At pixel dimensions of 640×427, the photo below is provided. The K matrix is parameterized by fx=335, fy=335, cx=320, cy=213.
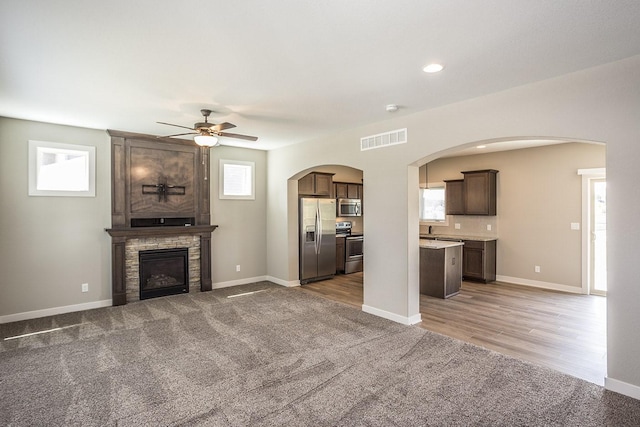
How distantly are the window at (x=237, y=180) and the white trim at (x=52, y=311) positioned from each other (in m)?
2.67

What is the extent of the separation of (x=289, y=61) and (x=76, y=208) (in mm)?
4352

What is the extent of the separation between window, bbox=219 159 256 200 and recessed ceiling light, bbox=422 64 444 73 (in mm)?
4614

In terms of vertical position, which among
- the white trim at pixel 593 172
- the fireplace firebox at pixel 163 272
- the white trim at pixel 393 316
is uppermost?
the white trim at pixel 593 172

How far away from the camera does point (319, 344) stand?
380cm

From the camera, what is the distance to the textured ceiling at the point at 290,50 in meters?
2.13

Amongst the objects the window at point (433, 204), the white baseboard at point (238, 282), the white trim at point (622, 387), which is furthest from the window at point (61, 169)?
the window at point (433, 204)

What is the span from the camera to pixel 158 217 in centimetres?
589

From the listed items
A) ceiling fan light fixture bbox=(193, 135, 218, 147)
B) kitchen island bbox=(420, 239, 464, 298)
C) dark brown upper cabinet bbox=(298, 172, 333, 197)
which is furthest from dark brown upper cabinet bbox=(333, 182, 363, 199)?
ceiling fan light fixture bbox=(193, 135, 218, 147)

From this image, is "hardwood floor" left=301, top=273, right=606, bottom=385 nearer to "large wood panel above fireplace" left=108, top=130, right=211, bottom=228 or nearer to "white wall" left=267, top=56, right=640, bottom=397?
"white wall" left=267, top=56, right=640, bottom=397

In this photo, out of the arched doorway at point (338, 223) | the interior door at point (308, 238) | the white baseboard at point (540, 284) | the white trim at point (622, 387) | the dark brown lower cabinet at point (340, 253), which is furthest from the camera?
the dark brown lower cabinet at point (340, 253)

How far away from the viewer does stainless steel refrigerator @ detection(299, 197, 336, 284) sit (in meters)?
6.86

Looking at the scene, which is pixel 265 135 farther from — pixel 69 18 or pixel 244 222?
pixel 69 18

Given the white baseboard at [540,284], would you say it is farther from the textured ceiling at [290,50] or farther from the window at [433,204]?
the textured ceiling at [290,50]

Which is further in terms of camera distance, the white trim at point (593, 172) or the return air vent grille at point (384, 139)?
the white trim at point (593, 172)
